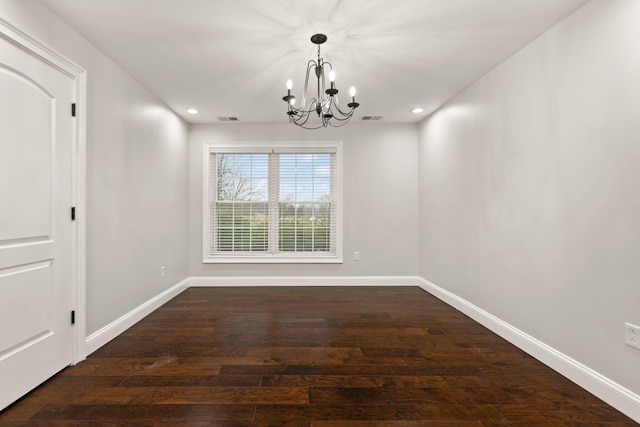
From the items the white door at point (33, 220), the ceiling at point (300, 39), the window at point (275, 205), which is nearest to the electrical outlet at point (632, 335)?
the ceiling at point (300, 39)

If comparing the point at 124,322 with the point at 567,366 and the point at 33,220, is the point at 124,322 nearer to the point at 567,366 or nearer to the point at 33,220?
the point at 33,220

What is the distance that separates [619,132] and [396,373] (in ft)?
6.74

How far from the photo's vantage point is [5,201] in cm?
167

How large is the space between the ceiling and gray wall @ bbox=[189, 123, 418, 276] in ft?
3.65

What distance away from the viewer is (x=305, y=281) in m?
4.40

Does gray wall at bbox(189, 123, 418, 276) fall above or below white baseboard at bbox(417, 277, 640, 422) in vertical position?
above

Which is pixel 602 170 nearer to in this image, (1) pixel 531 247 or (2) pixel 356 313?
(1) pixel 531 247

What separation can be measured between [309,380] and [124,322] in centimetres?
197

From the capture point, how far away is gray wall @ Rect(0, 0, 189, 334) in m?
2.22

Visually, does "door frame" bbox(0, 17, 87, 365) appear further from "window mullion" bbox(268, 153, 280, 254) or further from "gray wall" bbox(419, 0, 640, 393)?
"gray wall" bbox(419, 0, 640, 393)

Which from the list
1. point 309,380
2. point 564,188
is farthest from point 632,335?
point 309,380

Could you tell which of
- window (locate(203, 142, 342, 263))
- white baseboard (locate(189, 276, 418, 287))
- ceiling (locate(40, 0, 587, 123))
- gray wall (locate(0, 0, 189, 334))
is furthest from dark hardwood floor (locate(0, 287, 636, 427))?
ceiling (locate(40, 0, 587, 123))

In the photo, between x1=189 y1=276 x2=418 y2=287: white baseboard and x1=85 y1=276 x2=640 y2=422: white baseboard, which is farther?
x1=189 y1=276 x2=418 y2=287: white baseboard

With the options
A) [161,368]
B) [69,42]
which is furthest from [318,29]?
[161,368]
